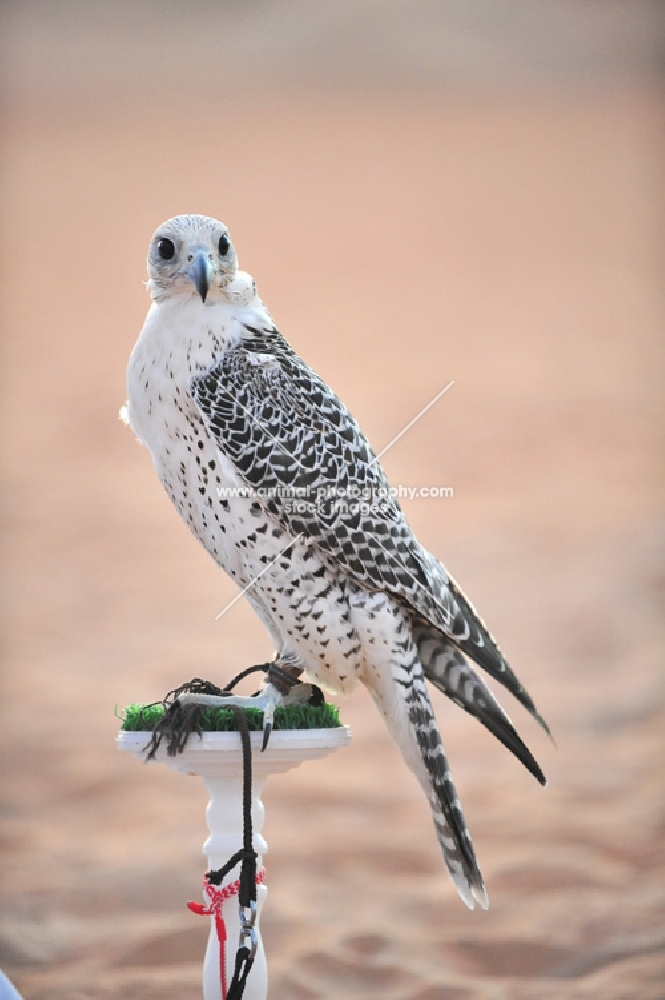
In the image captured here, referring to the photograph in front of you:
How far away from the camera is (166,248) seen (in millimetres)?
1599

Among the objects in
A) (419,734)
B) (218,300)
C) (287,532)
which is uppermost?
(218,300)

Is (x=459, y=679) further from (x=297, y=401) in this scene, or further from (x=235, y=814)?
(x=297, y=401)

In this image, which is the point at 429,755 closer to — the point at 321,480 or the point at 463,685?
the point at 463,685

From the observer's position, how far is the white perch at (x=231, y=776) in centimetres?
151

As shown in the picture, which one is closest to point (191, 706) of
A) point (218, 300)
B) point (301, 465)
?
point (301, 465)

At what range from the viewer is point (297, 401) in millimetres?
1731

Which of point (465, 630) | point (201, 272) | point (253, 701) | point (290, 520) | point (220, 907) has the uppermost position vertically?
point (201, 272)

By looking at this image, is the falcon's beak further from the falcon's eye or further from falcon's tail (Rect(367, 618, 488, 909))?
falcon's tail (Rect(367, 618, 488, 909))

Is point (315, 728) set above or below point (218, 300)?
below

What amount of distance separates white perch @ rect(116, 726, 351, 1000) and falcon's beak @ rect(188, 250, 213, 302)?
0.64 metres

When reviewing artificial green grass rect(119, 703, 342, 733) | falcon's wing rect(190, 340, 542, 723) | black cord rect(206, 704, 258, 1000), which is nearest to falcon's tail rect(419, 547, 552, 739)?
falcon's wing rect(190, 340, 542, 723)

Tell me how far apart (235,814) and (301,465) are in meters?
0.54

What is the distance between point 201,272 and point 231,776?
75 centimetres

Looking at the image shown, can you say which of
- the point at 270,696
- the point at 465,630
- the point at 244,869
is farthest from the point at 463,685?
the point at 244,869
